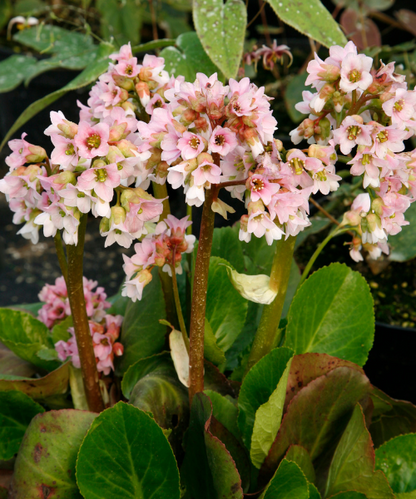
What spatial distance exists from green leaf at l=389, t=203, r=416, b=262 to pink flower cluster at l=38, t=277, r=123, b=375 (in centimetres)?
43

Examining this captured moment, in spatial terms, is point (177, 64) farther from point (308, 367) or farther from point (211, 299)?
point (308, 367)

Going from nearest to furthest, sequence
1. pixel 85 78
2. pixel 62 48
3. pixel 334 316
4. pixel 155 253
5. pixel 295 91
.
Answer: pixel 155 253 < pixel 334 316 < pixel 85 78 < pixel 62 48 < pixel 295 91

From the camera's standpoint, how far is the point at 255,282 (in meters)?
0.52

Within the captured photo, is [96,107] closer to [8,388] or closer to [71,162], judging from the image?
[71,162]

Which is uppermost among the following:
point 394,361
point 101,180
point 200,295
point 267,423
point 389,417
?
point 101,180

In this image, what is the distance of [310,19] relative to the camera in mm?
652

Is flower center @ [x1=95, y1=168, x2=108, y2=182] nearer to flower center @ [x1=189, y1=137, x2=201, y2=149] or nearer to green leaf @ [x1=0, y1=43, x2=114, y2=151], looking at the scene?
flower center @ [x1=189, y1=137, x2=201, y2=149]

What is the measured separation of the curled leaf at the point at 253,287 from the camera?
48cm

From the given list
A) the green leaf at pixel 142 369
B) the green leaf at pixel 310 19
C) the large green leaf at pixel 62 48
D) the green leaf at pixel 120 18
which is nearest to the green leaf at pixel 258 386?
the green leaf at pixel 142 369

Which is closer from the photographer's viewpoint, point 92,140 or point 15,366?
point 92,140

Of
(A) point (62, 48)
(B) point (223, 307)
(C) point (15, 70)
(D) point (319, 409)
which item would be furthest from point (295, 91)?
(D) point (319, 409)

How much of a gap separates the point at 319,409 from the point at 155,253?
221mm

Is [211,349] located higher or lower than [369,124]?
lower

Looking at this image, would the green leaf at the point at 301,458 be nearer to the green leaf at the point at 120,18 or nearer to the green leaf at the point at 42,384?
the green leaf at the point at 42,384
